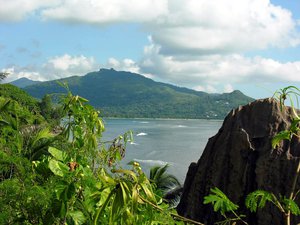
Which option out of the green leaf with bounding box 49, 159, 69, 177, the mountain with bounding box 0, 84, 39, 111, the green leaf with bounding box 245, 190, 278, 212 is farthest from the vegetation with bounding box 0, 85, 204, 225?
the mountain with bounding box 0, 84, 39, 111

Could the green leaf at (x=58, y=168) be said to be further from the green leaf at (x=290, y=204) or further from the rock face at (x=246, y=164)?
the rock face at (x=246, y=164)

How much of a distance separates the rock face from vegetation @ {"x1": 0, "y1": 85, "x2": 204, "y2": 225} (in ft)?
38.7

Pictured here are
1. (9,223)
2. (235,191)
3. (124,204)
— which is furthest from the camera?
(235,191)

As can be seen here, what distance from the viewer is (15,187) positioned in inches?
74.1

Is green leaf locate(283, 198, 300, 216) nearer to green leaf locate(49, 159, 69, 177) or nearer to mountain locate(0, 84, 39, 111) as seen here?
green leaf locate(49, 159, 69, 177)

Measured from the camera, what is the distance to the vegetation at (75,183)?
107 cm

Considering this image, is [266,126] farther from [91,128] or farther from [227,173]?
[91,128]

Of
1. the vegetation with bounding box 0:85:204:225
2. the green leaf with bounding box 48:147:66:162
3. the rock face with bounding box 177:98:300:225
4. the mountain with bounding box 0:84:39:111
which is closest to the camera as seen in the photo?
the vegetation with bounding box 0:85:204:225

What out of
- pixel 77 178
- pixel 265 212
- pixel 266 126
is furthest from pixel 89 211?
pixel 266 126

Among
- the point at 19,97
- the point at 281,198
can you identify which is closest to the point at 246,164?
the point at 19,97

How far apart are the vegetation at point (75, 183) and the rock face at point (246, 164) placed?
1180 cm

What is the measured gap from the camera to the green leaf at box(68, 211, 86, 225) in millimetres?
1499

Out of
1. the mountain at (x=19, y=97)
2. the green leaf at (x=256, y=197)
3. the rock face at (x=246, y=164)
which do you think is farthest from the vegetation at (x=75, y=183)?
the rock face at (x=246, y=164)

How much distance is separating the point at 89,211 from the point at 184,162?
49.3 metres
